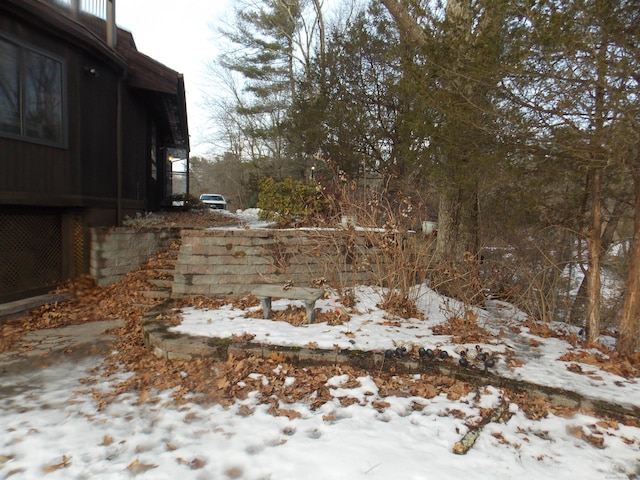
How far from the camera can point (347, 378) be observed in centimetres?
334

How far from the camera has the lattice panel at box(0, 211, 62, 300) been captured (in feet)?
18.5

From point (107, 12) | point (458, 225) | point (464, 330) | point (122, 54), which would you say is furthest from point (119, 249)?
Answer: point (458, 225)

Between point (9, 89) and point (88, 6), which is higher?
point (88, 6)

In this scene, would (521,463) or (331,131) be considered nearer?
(521,463)

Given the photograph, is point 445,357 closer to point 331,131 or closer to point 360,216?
point 360,216

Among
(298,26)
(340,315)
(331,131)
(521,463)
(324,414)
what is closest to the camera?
(521,463)

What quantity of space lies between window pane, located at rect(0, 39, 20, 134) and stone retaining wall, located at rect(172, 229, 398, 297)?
2853mm

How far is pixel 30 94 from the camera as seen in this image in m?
5.63

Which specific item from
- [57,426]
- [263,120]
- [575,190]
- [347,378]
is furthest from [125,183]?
[263,120]

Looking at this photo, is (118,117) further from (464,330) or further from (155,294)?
(464,330)

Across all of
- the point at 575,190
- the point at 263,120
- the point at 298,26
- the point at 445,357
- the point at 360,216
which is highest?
the point at 298,26

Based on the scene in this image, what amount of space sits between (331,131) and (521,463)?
500 inches

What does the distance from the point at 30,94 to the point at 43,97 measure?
20cm

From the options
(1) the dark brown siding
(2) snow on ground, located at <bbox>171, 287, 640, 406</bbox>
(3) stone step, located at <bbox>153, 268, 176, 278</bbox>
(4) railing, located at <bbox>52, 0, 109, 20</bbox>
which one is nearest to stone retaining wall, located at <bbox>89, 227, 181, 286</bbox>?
(3) stone step, located at <bbox>153, 268, 176, 278</bbox>
